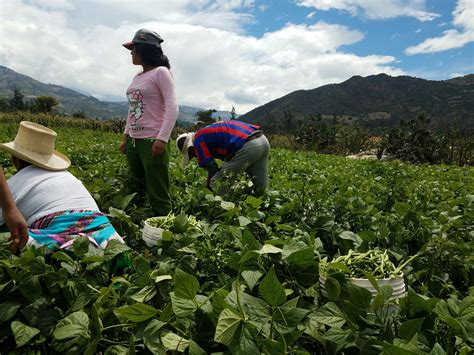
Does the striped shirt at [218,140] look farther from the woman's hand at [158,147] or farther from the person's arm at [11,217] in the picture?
the person's arm at [11,217]

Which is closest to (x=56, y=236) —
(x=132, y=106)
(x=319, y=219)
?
(x=319, y=219)

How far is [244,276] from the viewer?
4.29 ft

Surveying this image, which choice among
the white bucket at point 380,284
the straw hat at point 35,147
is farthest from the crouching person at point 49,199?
the white bucket at point 380,284

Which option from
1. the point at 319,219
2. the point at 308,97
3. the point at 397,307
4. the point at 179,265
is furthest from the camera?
the point at 308,97

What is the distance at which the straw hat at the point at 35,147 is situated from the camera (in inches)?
77.3

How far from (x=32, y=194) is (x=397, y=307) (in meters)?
1.72

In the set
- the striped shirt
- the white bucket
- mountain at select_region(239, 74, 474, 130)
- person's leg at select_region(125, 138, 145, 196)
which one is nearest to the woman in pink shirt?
person's leg at select_region(125, 138, 145, 196)

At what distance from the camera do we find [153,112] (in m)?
3.16

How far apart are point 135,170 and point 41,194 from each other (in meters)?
1.51

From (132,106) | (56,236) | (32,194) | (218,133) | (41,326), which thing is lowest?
(41,326)

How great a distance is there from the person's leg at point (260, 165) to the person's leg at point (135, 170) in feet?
3.28

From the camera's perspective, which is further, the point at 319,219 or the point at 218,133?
the point at 218,133

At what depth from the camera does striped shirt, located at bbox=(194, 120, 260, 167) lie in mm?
3346

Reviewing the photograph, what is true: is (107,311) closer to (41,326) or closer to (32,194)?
(41,326)
